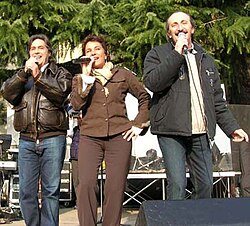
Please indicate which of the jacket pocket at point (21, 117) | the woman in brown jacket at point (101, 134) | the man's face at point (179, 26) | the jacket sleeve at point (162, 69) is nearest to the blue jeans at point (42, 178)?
the jacket pocket at point (21, 117)

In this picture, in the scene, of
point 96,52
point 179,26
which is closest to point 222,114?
point 179,26

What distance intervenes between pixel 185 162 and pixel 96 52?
101 centimetres

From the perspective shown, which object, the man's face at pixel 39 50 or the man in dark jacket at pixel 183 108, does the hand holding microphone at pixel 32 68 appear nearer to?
the man's face at pixel 39 50

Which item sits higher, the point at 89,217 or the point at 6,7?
the point at 6,7

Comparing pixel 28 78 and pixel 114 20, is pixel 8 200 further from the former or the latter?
pixel 28 78

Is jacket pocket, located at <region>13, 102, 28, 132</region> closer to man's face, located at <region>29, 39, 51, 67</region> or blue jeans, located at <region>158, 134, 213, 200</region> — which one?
man's face, located at <region>29, 39, 51, 67</region>

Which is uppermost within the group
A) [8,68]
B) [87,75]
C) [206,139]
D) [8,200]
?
[8,68]

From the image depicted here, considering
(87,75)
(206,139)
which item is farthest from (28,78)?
(206,139)

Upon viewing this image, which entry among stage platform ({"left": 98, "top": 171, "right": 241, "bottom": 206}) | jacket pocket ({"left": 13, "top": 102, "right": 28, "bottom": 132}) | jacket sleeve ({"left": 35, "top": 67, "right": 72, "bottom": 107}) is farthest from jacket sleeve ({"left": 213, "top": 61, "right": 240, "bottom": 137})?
stage platform ({"left": 98, "top": 171, "right": 241, "bottom": 206})

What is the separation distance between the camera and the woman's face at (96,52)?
3643 mm

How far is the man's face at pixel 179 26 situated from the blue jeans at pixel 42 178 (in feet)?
3.73

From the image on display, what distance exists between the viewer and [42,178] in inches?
146

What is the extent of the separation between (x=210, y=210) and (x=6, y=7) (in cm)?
482

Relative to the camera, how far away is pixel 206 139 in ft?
11.0
